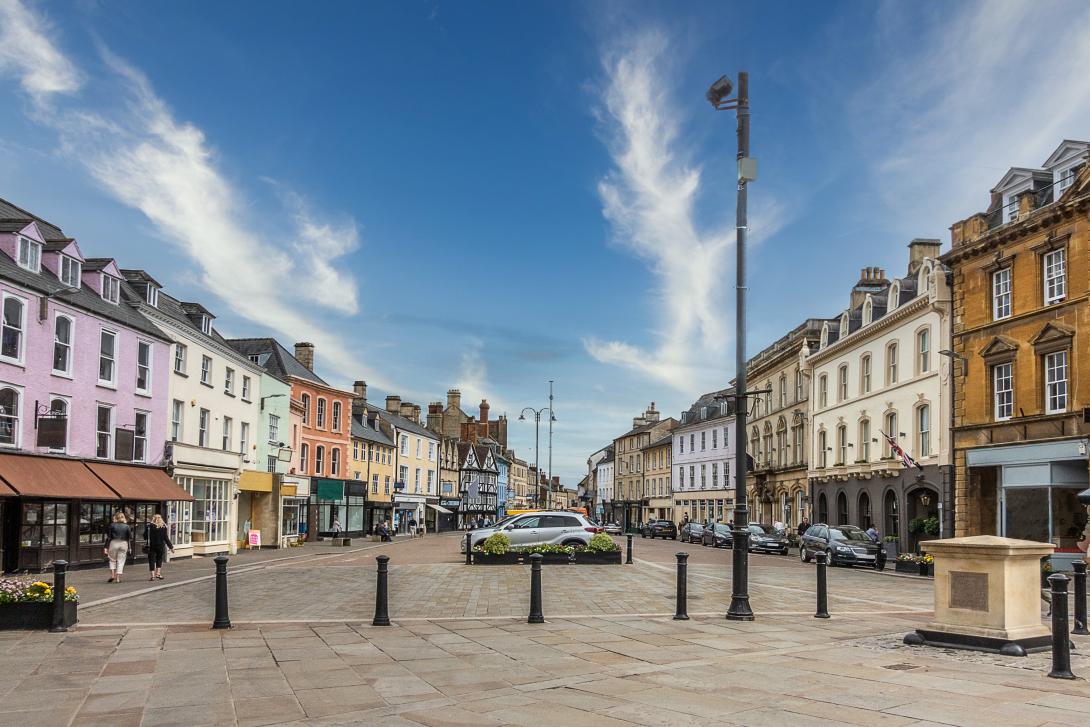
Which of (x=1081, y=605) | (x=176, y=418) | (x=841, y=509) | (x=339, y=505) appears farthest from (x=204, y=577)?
(x=339, y=505)

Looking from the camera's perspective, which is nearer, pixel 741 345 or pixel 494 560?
pixel 741 345

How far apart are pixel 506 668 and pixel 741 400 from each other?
607 centimetres

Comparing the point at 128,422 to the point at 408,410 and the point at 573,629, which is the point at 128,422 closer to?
the point at 573,629

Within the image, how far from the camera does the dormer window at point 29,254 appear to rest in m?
24.8

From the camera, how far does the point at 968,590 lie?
11117mm

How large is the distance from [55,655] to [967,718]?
31.6 feet

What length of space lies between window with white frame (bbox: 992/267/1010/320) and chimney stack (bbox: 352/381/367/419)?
45.6 m

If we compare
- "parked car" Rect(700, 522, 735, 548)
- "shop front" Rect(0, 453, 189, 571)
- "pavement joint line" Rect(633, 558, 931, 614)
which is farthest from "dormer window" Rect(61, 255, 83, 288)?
"parked car" Rect(700, 522, 735, 548)

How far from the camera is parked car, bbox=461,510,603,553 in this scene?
29109 mm

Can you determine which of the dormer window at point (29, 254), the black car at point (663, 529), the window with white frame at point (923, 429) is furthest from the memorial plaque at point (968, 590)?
the black car at point (663, 529)

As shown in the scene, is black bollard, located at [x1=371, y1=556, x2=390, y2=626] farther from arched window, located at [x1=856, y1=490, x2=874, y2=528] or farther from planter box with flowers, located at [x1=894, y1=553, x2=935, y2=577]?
arched window, located at [x1=856, y1=490, x2=874, y2=528]

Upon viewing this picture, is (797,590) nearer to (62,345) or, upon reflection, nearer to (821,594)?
(821,594)

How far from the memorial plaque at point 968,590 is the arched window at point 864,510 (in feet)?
106

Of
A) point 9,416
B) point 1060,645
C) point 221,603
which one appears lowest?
point 221,603
